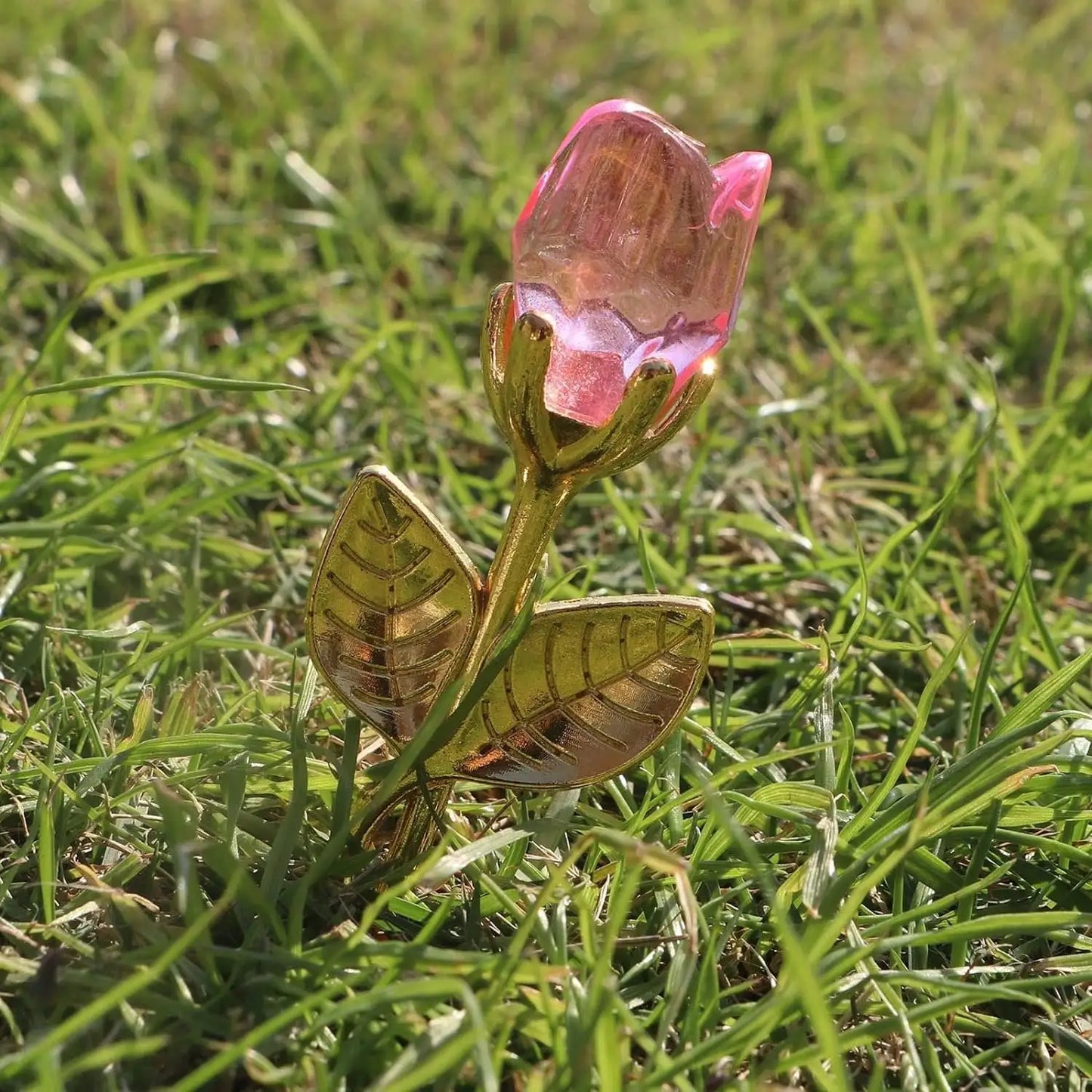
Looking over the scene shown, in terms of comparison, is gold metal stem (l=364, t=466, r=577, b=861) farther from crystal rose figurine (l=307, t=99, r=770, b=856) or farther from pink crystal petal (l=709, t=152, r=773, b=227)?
pink crystal petal (l=709, t=152, r=773, b=227)

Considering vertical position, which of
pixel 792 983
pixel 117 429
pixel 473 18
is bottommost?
pixel 117 429

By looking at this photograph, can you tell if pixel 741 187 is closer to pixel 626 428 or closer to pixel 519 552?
pixel 626 428

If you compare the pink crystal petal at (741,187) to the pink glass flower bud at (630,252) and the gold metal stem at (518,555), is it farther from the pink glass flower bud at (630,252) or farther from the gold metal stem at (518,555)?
the gold metal stem at (518,555)

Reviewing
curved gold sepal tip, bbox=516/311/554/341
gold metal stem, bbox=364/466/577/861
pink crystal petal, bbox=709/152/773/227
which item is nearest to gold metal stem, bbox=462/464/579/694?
gold metal stem, bbox=364/466/577/861

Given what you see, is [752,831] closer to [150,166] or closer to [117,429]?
[117,429]

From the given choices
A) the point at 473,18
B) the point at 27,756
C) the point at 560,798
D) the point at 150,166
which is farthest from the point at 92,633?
the point at 473,18

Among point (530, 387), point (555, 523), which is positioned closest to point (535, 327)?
point (530, 387)

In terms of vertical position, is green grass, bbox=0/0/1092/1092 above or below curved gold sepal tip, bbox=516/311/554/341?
below
